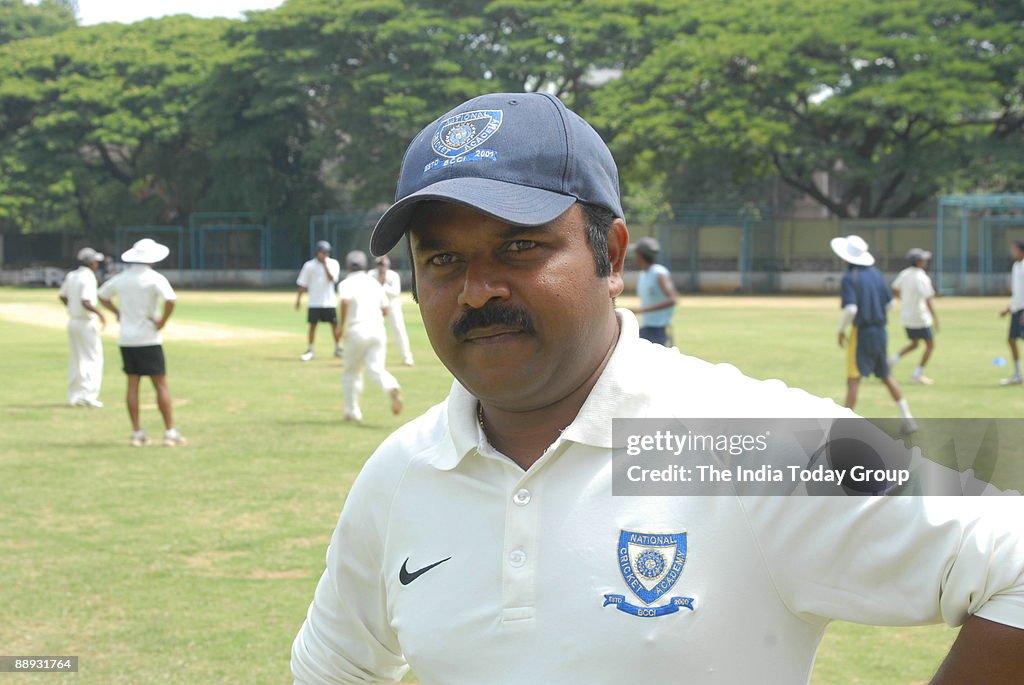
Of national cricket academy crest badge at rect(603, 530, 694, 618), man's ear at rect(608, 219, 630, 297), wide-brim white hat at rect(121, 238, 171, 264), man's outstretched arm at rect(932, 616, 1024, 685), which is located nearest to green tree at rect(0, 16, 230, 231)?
wide-brim white hat at rect(121, 238, 171, 264)

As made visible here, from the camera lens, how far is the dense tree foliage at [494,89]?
38312mm

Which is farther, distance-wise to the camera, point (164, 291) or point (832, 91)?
point (832, 91)

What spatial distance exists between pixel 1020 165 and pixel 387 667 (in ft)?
127

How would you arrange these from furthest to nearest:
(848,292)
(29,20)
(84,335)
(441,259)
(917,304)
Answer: (29,20) < (917,304) < (84,335) < (848,292) < (441,259)

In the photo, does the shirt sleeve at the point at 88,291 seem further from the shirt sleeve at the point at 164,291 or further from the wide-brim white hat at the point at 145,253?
the shirt sleeve at the point at 164,291

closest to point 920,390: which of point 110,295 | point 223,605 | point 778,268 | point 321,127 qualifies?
point 110,295

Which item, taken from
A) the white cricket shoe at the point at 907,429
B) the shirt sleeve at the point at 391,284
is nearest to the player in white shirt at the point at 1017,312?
the shirt sleeve at the point at 391,284

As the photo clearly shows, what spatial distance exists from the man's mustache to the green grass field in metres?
3.65

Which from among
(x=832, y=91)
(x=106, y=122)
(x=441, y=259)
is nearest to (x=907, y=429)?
(x=441, y=259)

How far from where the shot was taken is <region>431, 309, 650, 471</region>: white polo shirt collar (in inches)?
67.2

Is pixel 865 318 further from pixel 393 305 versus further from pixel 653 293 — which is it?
pixel 393 305

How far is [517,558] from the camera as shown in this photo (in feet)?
5.48

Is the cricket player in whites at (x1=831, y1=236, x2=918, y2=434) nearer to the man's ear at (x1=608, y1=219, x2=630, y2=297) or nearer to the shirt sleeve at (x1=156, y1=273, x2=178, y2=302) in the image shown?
the shirt sleeve at (x1=156, y1=273, x2=178, y2=302)
